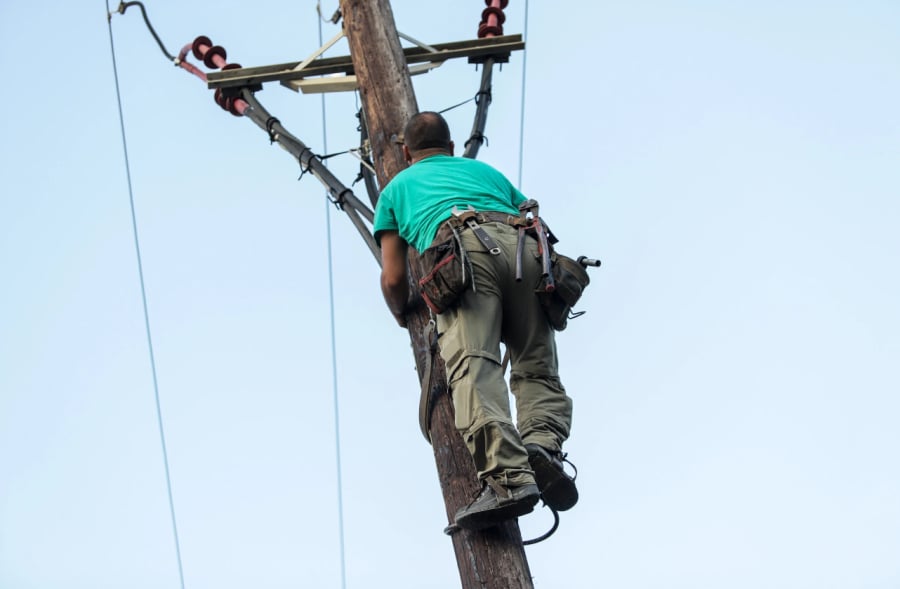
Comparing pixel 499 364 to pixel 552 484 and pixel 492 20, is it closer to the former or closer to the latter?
pixel 552 484

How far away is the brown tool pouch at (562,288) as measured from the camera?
342 cm

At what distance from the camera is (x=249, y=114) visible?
5422 millimetres

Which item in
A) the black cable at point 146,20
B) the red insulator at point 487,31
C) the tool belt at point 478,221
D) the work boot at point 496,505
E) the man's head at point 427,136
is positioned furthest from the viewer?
the black cable at point 146,20

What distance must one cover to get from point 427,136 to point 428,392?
3.04 ft

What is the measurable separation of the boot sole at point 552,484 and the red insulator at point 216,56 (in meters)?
3.24

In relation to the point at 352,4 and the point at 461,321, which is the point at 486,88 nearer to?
the point at 352,4

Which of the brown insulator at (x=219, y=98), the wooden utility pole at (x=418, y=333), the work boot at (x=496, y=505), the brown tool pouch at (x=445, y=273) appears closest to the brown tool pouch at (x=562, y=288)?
the brown tool pouch at (x=445, y=273)

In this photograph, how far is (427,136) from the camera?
151 inches

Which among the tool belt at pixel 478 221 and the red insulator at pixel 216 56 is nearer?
the tool belt at pixel 478 221

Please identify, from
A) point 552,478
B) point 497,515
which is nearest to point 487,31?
point 552,478

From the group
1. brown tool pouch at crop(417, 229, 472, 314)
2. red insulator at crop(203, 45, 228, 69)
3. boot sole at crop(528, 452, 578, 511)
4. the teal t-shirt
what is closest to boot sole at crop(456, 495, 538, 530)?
boot sole at crop(528, 452, 578, 511)

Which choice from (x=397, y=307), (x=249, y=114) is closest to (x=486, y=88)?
(x=249, y=114)

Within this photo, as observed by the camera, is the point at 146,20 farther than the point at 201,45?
Yes

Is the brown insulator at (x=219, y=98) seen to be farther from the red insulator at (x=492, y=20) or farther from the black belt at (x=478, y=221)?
the black belt at (x=478, y=221)
